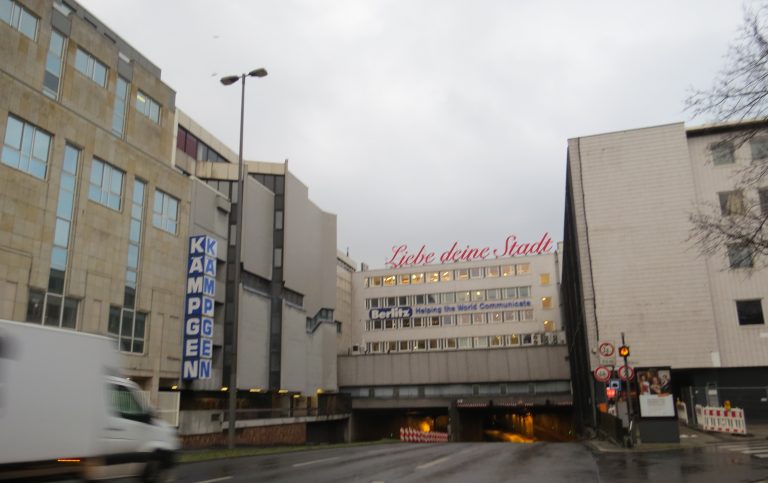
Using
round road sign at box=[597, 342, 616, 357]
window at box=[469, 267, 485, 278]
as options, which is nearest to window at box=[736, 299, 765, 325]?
round road sign at box=[597, 342, 616, 357]

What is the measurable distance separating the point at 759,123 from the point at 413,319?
77.2 m

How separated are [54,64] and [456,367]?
→ 4785cm

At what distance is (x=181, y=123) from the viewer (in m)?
50.3

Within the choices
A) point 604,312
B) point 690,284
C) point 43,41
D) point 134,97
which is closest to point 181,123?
point 134,97

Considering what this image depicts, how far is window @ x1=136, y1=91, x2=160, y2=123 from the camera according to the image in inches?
1453

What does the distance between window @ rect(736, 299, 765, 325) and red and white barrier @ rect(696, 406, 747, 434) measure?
35.1ft

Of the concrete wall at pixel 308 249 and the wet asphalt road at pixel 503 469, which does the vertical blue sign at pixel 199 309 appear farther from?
the wet asphalt road at pixel 503 469

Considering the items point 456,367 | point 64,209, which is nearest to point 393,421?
point 456,367

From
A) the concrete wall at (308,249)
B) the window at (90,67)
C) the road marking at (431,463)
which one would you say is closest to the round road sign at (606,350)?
the road marking at (431,463)

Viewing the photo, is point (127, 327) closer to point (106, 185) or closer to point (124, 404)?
point (106, 185)

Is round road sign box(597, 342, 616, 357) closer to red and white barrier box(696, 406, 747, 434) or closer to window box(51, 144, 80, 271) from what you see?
red and white barrier box(696, 406, 747, 434)

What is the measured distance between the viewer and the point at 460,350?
217 ft

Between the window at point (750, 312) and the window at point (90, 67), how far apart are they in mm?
39837

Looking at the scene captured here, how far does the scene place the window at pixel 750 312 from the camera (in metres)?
38.0
